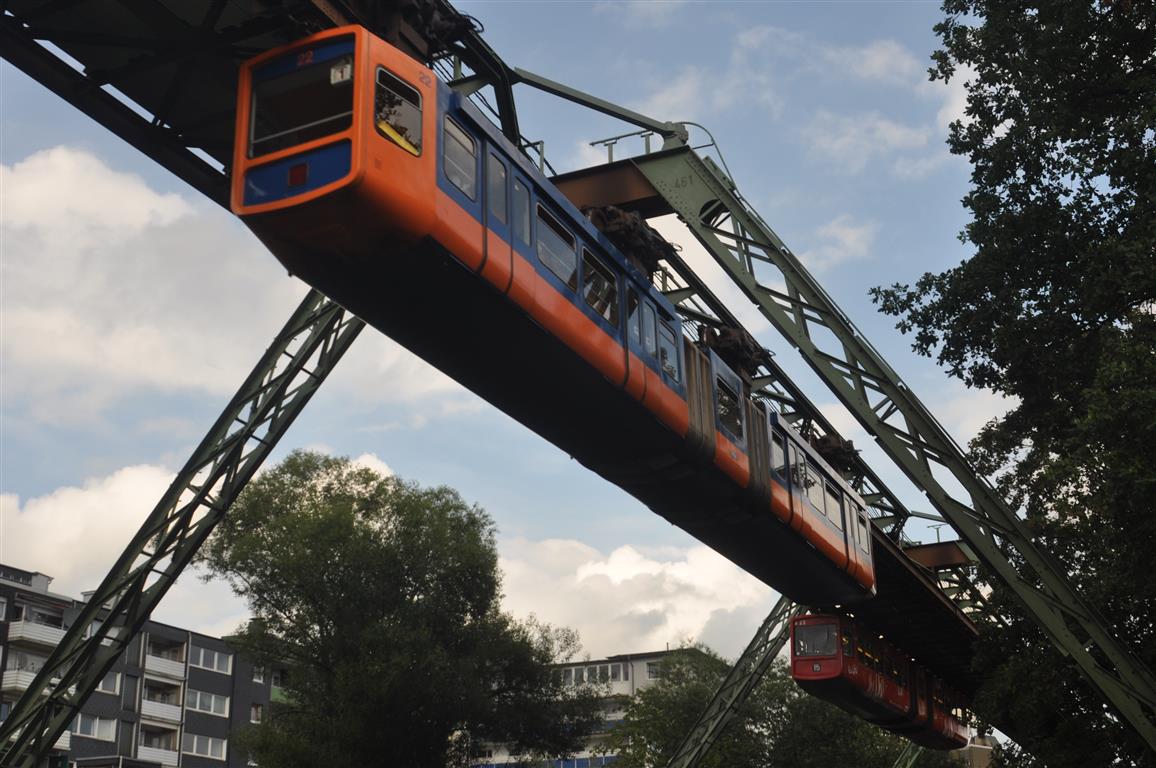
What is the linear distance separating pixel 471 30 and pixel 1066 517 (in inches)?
531

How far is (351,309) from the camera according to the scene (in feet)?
39.7

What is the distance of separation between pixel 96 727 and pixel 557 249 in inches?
2348

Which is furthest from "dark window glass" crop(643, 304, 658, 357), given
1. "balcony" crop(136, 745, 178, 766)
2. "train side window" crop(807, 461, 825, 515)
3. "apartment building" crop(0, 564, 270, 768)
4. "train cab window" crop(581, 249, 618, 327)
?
"balcony" crop(136, 745, 178, 766)

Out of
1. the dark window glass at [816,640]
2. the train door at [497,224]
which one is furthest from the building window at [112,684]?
the train door at [497,224]

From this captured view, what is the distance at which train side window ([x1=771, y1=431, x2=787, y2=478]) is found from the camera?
788 inches

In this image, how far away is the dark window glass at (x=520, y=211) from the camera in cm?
1245

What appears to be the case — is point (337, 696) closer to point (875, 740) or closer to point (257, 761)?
point (257, 761)

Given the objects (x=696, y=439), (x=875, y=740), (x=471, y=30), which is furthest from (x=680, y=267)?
(x=875, y=740)

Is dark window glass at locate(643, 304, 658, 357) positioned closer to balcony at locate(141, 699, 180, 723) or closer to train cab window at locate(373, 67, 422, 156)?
train cab window at locate(373, 67, 422, 156)

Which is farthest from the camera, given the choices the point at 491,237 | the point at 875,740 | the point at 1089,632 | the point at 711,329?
the point at 875,740

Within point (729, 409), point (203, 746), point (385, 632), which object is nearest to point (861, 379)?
point (729, 409)

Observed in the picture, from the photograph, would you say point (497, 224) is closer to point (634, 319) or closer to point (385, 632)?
point (634, 319)

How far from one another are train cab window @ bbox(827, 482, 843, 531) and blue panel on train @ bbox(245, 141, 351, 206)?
1484cm

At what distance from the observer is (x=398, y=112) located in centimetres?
1072
